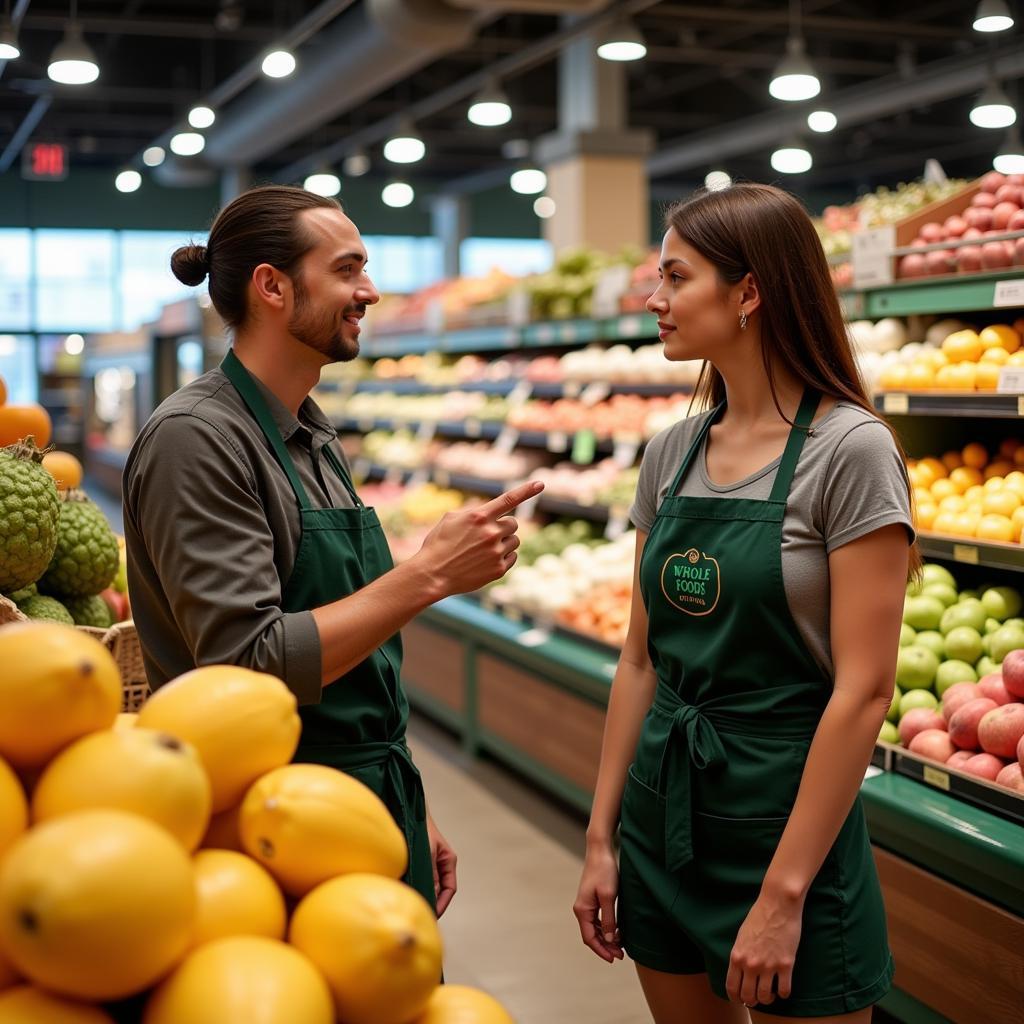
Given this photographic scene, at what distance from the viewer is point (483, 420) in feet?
23.5

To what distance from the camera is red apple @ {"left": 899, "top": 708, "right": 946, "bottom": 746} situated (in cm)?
311

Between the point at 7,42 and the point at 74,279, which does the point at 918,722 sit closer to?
the point at 7,42

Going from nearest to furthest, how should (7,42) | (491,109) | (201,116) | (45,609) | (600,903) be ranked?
(600,903)
(45,609)
(7,42)
(491,109)
(201,116)

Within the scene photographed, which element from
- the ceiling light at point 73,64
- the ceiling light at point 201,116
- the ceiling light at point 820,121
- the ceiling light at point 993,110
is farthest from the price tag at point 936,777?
the ceiling light at point 201,116

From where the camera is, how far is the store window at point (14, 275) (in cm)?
2008

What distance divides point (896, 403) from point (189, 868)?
3.00 metres

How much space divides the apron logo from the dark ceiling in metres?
9.68

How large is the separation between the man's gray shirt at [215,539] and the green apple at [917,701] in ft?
6.39

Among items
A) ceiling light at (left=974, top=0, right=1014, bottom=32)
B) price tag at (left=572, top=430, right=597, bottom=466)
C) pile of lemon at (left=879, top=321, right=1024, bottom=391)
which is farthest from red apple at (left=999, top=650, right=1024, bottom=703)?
ceiling light at (left=974, top=0, right=1014, bottom=32)

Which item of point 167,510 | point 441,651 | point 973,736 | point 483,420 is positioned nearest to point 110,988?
point 167,510

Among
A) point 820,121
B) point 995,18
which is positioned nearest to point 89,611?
point 995,18

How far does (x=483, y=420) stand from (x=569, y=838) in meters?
2.95

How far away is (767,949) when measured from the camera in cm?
173

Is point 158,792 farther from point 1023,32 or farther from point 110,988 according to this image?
point 1023,32
